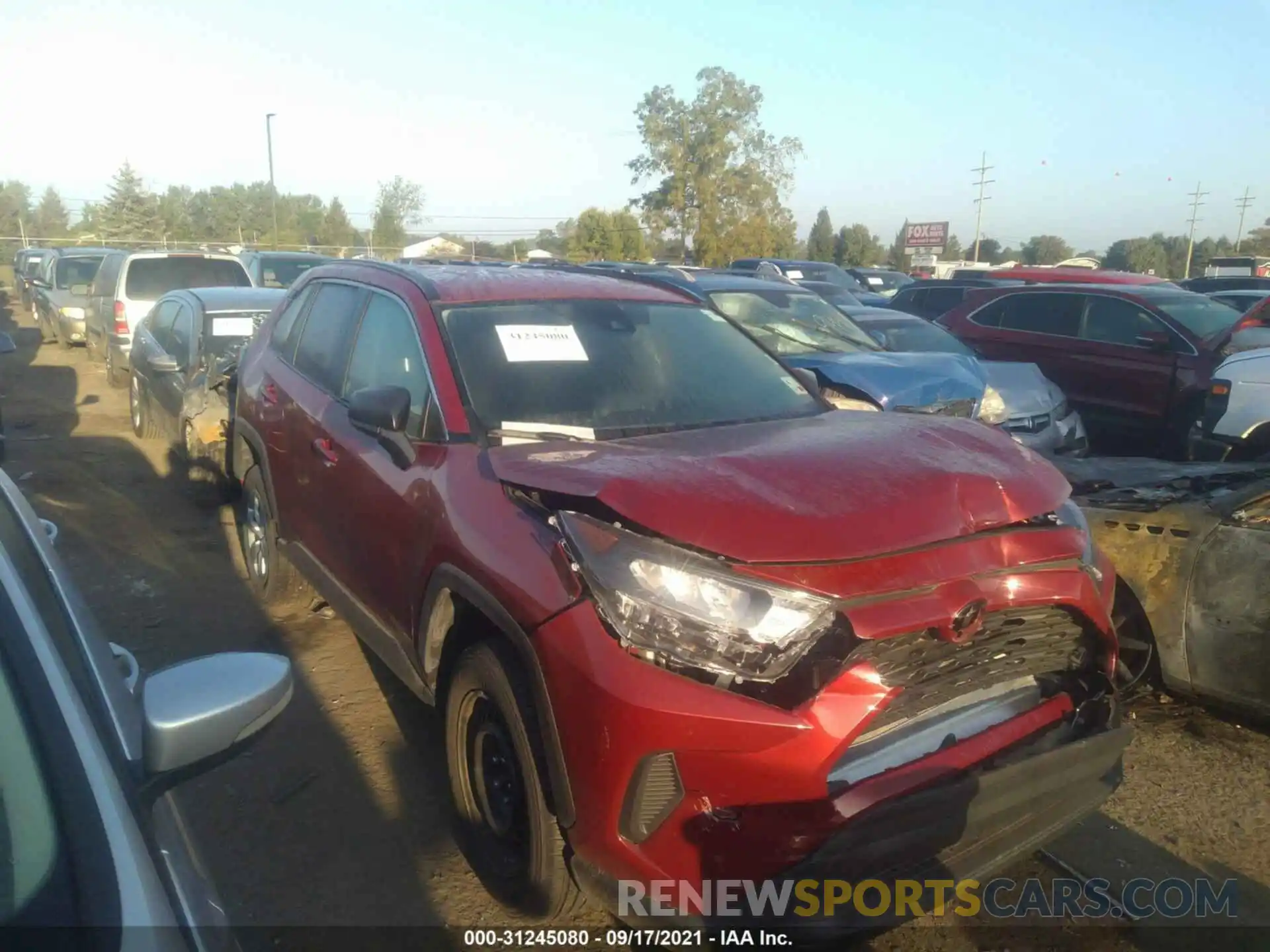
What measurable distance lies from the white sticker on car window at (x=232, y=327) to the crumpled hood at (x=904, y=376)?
459 cm

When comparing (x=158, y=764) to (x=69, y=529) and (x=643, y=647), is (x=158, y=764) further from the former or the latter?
(x=69, y=529)

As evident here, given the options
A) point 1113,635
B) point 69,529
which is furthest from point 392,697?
point 69,529

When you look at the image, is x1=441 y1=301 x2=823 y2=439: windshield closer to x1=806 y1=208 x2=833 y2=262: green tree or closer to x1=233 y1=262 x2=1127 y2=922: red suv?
x1=233 y1=262 x2=1127 y2=922: red suv

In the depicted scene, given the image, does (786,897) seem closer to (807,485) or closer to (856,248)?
(807,485)

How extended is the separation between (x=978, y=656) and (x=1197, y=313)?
29.3ft

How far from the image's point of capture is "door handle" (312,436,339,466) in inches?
152

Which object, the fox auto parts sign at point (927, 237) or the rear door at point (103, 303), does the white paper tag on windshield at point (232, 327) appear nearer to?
the rear door at point (103, 303)

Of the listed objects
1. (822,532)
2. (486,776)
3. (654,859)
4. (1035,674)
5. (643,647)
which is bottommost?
(486,776)

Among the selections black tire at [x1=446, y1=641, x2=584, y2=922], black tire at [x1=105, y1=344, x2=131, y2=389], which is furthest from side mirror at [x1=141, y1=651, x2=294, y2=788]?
black tire at [x1=105, y1=344, x2=131, y2=389]

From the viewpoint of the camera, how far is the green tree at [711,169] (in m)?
46.9

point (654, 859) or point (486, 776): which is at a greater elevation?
point (654, 859)

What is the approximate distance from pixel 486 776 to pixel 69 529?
4.97m

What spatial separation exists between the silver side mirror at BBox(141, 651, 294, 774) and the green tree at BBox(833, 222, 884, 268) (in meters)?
63.4

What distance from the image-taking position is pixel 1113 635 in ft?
9.02
